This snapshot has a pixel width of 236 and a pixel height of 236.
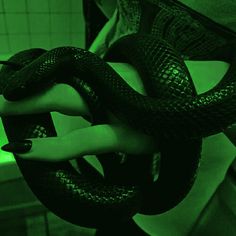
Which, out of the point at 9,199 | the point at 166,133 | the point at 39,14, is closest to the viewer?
the point at 166,133

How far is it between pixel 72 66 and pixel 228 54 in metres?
0.26

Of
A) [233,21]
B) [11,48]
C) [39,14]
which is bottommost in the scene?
[11,48]

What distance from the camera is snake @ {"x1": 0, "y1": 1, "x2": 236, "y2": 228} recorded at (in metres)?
0.38

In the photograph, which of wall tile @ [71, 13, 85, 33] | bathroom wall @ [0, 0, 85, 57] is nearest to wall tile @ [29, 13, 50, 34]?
bathroom wall @ [0, 0, 85, 57]

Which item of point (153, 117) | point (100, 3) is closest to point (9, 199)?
point (100, 3)

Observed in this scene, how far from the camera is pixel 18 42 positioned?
167cm

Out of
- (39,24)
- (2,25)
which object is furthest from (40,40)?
(2,25)

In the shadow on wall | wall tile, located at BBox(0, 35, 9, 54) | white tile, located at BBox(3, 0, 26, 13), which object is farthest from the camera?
wall tile, located at BBox(0, 35, 9, 54)

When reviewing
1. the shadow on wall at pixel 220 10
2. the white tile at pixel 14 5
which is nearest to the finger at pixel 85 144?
the shadow on wall at pixel 220 10

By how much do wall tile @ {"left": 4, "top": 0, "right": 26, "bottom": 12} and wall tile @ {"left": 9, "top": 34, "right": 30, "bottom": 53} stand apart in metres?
0.14

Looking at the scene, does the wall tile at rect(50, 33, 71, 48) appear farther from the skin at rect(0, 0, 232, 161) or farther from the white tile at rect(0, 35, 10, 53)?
the skin at rect(0, 0, 232, 161)

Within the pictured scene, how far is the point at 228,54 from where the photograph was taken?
53 cm

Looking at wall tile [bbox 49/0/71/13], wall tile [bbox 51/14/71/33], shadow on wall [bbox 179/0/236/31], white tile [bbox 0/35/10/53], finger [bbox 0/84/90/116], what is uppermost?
shadow on wall [bbox 179/0/236/31]

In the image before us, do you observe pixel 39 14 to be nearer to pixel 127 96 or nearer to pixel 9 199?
pixel 9 199
